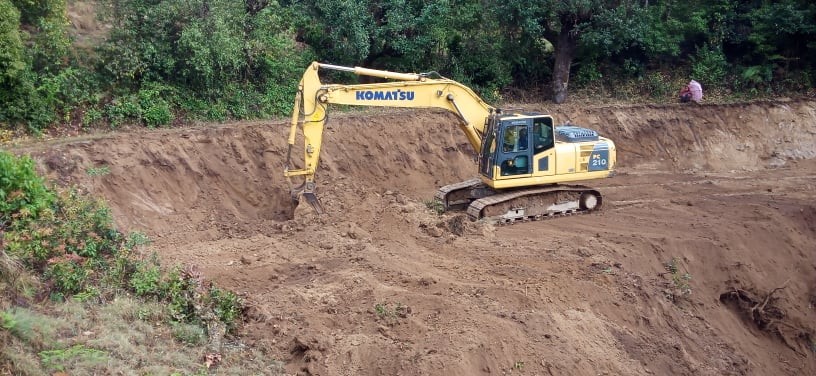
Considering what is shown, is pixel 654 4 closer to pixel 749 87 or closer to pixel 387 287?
pixel 749 87

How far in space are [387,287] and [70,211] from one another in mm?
5191

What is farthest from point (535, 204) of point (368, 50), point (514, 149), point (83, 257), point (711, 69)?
point (711, 69)

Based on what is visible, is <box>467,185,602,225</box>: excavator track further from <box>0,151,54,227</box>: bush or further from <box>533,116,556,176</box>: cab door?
<box>0,151,54,227</box>: bush

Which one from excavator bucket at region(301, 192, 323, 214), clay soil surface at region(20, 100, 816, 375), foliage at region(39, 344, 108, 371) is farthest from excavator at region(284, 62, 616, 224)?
foliage at region(39, 344, 108, 371)

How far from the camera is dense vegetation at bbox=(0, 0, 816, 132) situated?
57.9ft

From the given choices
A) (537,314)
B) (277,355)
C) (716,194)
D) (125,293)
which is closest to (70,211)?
(125,293)

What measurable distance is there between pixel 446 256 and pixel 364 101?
3448mm

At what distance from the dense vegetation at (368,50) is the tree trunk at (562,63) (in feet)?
0.14

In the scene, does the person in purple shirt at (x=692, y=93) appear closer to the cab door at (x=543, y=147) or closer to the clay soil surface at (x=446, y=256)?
the clay soil surface at (x=446, y=256)

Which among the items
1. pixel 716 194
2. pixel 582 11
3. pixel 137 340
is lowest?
pixel 716 194

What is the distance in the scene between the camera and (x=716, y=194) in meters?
19.3

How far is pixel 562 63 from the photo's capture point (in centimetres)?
2369

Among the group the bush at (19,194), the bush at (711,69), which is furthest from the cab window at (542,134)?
the bush at (711,69)

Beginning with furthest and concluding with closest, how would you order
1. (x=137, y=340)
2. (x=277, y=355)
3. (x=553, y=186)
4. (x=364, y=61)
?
(x=364, y=61), (x=553, y=186), (x=277, y=355), (x=137, y=340)
